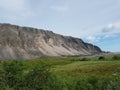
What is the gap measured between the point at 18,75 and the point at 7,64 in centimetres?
210

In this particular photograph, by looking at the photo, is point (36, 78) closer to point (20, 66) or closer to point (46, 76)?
point (46, 76)

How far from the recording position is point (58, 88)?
3784cm

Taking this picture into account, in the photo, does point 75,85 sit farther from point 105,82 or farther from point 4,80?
point 4,80

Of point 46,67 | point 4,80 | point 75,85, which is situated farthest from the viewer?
point 75,85

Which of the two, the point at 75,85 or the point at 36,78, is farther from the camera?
the point at 75,85

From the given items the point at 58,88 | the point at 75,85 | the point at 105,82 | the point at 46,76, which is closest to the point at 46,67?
the point at 46,76

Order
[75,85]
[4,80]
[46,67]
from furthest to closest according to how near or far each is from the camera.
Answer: [75,85], [46,67], [4,80]

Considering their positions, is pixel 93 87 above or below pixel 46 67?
below

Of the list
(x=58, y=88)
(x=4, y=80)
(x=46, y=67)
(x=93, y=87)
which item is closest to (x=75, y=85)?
(x=93, y=87)

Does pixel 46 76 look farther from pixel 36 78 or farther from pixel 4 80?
pixel 4 80

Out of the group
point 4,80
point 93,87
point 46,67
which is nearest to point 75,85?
point 93,87

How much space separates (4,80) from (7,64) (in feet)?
13.3

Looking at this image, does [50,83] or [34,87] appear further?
[50,83]

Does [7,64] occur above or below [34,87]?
above
